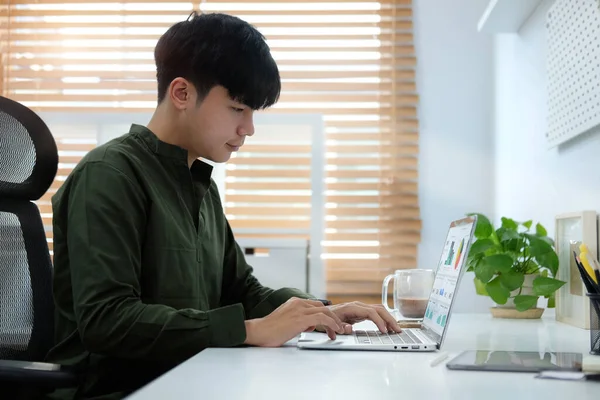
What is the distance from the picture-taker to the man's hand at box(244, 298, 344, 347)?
3.56 ft

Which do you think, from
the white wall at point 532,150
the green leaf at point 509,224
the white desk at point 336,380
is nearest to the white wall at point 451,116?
the white wall at point 532,150

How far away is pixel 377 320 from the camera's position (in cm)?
122

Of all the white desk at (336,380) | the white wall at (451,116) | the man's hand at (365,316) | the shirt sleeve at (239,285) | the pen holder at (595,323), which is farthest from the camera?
the white wall at (451,116)

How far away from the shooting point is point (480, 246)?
173 cm

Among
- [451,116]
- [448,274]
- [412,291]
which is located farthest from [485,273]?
[451,116]

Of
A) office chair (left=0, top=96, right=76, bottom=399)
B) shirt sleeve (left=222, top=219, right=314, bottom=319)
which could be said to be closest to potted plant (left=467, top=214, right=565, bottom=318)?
shirt sleeve (left=222, top=219, right=314, bottom=319)

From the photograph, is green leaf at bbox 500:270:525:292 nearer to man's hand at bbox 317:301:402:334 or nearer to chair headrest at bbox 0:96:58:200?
man's hand at bbox 317:301:402:334

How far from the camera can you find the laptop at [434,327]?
1055 millimetres

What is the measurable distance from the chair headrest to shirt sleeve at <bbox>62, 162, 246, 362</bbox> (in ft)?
0.76

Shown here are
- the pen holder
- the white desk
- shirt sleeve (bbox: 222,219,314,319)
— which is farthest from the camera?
shirt sleeve (bbox: 222,219,314,319)

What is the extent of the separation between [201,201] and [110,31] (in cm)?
223

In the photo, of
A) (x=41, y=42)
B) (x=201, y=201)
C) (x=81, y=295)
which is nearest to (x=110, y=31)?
(x=41, y=42)

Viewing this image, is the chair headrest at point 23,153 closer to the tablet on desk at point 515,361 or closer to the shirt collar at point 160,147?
the shirt collar at point 160,147

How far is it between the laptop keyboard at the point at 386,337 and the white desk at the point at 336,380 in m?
0.06
